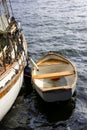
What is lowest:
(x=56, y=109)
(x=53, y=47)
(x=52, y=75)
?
(x=53, y=47)

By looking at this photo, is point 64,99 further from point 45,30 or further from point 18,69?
point 45,30

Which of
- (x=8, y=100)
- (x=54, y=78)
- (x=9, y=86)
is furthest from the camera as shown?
(x=54, y=78)

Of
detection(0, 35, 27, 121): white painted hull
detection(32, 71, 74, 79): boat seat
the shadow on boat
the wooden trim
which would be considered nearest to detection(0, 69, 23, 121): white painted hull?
detection(0, 35, 27, 121): white painted hull

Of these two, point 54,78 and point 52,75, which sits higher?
point 52,75

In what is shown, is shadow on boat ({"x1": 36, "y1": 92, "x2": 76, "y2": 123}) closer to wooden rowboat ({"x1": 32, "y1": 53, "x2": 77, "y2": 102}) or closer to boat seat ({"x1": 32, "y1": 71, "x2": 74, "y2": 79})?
wooden rowboat ({"x1": 32, "y1": 53, "x2": 77, "y2": 102})

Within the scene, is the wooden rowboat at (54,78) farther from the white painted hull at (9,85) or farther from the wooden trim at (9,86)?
the wooden trim at (9,86)

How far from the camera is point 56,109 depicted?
18578 millimetres

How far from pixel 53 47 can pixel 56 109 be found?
10.7m

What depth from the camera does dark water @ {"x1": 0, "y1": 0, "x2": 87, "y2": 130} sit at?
58.2 ft

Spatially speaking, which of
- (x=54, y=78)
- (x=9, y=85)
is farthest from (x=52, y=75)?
(x=9, y=85)

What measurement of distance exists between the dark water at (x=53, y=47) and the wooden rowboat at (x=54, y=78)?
856 mm

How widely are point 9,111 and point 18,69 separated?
2286 millimetres

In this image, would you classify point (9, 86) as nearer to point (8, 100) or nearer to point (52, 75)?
point (8, 100)

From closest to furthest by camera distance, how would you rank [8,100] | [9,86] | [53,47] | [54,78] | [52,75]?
[9,86] < [8,100] < [52,75] < [54,78] < [53,47]
